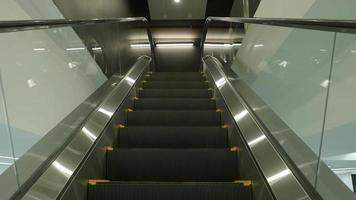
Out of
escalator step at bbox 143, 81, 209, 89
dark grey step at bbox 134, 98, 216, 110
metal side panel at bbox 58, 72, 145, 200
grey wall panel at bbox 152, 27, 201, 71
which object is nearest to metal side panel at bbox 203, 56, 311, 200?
dark grey step at bbox 134, 98, 216, 110

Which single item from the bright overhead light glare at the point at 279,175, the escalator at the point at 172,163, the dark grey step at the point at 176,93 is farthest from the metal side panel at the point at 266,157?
the dark grey step at the point at 176,93

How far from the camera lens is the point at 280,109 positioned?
2756 millimetres

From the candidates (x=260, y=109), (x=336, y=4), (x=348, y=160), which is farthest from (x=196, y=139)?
(x=336, y=4)

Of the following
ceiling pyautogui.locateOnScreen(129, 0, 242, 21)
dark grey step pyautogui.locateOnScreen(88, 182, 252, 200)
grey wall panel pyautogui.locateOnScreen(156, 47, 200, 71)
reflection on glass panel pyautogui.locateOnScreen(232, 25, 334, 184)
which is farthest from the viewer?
grey wall panel pyautogui.locateOnScreen(156, 47, 200, 71)

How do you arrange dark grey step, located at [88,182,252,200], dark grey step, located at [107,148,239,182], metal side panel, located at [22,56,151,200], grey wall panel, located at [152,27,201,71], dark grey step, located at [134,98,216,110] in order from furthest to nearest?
grey wall panel, located at [152,27,201,71] < dark grey step, located at [134,98,216,110] < dark grey step, located at [107,148,239,182] < dark grey step, located at [88,182,252,200] < metal side panel, located at [22,56,151,200]

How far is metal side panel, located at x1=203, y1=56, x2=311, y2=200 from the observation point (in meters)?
1.94

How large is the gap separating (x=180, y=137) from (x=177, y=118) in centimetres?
66

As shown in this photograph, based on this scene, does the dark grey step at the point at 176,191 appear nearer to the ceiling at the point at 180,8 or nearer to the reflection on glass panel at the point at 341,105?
the reflection on glass panel at the point at 341,105

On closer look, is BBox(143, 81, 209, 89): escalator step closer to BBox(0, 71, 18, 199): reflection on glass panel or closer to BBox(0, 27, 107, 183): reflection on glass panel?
BBox(0, 27, 107, 183): reflection on glass panel

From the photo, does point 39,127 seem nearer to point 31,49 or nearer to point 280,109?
point 31,49

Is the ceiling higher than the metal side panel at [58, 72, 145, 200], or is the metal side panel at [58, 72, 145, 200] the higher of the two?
the ceiling

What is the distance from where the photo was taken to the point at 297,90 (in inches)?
104

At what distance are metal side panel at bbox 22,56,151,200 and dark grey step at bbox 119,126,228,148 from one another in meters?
0.33

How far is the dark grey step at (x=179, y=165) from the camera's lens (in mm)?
2873
